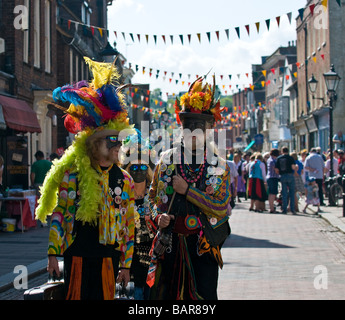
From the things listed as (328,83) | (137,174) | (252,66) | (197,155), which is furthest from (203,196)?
(252,66)

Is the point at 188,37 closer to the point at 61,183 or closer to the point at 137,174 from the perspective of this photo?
the point at 137,174

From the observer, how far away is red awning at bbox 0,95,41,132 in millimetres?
18156

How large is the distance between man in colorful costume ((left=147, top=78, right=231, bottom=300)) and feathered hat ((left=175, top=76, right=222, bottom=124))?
0.03 metres

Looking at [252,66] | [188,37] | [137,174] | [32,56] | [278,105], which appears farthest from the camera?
[252,66]

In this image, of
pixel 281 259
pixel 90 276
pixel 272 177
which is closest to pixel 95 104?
pixel 90 276

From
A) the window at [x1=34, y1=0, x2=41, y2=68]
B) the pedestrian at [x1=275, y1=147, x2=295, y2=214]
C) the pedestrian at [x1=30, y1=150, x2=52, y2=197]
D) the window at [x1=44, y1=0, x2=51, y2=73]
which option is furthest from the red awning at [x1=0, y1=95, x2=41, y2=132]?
the pedestrian at [x1=275, y1=147, x2=295, y2=214]

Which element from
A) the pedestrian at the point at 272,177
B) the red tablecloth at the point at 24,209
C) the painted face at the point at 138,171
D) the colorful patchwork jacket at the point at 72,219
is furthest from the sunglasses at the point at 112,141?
the pedestrian at the point at 272,177

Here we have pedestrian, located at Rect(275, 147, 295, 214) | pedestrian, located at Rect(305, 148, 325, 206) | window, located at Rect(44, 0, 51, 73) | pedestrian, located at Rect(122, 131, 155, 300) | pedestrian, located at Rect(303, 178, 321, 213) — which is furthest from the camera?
window, located at Rect(44, 0, 51, 73)

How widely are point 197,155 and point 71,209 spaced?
4.05 feet

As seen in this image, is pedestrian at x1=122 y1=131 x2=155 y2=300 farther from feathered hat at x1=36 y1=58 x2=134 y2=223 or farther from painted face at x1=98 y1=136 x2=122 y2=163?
painted face at x1=98 y1=136 x2=122 y2=163

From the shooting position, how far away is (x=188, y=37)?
62.6ft

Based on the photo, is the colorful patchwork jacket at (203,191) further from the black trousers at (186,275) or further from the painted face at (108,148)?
the painted face at (108,148)

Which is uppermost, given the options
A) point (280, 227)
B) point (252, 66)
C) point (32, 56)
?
point (252, 66)

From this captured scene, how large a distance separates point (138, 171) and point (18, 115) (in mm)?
13008
